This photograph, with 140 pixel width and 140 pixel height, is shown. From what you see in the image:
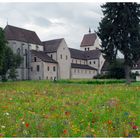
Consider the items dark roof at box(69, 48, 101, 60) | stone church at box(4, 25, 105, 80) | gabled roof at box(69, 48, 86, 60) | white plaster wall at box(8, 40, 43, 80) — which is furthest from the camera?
dark roof at box(69, 48, 101, 60)

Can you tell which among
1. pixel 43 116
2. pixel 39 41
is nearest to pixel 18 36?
pixel 39 41

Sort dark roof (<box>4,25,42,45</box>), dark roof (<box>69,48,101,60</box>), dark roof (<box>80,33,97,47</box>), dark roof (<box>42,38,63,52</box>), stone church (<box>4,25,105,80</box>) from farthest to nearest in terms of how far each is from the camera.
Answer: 1. dark roof (<box>80,33,97,47</box>)
2. dark roof (<box>69,48,101,60</box>)
3. dark roof (<box>42,38,63,52</box>)
4. dark roof (<box>4,25,42,45</box>)
5. stone church (<box>4,25,105,80</box>)

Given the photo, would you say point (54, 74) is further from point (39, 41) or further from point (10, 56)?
point (10, 56)

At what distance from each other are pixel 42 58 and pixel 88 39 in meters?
53.7

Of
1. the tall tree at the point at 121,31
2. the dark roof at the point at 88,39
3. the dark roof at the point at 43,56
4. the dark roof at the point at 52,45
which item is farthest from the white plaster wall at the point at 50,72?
the tall tree at the point at 121,31

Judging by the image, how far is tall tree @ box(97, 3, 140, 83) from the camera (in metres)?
48.9

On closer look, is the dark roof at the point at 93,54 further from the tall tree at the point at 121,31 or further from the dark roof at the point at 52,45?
the tall tree at the point at 121,31

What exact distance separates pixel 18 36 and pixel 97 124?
94.1m

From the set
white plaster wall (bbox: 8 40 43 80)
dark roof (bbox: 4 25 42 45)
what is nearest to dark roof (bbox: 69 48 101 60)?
dark roof (bbox: 4 25 42 45)

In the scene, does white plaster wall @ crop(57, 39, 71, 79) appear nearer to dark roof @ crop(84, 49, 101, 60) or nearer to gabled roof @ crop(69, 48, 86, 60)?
gabled roof @ crop(69, 48, 86, 60)

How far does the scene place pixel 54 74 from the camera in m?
101

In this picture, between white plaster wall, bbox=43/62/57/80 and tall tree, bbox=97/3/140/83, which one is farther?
white plaster wall, bbox=43/62/57/80

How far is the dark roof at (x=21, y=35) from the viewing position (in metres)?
98.0

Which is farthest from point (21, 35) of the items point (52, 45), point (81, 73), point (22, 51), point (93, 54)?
point (93, 54)
